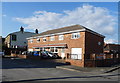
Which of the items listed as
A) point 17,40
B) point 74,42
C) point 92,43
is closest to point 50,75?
point 74,42

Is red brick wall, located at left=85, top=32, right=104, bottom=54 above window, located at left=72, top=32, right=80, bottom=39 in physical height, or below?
below

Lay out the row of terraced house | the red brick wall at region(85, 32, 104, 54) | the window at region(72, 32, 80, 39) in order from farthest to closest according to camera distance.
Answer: the window at region(72, 32, 80, 39) → the red brick wall at region(85, 32, 104, 54) → the row of terraced house

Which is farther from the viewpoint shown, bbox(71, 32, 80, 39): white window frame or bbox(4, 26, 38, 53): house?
bbox(4, 26, 38, 53): house

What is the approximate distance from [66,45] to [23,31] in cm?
3095

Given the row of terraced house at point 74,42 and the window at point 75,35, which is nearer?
the row of terraced house at point 74,42

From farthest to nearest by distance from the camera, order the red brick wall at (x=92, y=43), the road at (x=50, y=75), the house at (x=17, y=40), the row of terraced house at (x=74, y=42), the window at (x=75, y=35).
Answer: the house at (x=17, y=40)
the window at (x=75, y=35)
the red brick wall at (x=92, y=43)
the row of terraced house at (x=74, y=42)
the road at (x=50, y=75)

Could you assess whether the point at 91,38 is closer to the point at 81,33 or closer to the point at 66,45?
the point at 81,33

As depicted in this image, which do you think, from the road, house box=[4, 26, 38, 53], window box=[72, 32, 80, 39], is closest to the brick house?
window box=[72, 32, 80, 39]

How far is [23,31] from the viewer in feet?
184

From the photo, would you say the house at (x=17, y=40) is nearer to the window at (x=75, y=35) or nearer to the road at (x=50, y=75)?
the window at (x=75, y=35)

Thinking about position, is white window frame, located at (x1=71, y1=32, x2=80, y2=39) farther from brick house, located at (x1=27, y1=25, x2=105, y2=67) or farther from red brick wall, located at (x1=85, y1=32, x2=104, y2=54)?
red brick wall, located at (x1=85, y1=32, x2=104, y2=54)

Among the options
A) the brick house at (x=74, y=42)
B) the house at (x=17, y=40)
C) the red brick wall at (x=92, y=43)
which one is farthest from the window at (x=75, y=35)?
Result: the house at (x=17, y=40)

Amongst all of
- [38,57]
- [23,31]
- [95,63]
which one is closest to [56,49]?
[38,57]

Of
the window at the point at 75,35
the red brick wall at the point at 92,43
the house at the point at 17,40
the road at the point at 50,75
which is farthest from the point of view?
the house at the point at 17,40
